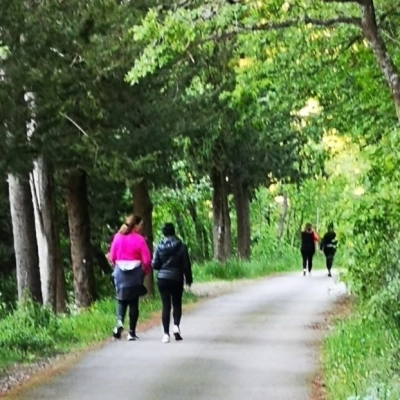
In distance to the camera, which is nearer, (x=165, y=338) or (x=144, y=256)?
(x=165, y=338)

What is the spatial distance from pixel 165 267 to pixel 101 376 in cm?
327

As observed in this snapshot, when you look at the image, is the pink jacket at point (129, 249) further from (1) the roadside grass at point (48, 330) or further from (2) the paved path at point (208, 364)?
(1) the roadside grass at point (48, 330)

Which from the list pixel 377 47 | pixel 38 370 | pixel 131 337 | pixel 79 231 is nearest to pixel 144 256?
pixel 131 337

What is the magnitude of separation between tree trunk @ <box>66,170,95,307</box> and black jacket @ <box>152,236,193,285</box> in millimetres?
6332

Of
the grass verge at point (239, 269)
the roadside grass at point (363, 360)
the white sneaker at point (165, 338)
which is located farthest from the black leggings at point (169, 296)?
the grass verge at point (239, 269)

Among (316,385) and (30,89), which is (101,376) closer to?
(316,385)

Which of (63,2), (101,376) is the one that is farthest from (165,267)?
(63,2)

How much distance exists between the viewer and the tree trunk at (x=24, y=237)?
17984mm

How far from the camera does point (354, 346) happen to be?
11.5 metres

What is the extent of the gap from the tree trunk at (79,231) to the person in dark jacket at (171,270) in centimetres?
631

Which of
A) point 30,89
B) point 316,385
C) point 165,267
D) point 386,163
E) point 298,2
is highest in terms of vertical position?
point 298,2

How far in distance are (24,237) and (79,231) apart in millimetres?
2055

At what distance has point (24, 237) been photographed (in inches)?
708

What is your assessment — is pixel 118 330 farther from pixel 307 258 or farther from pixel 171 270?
pixel 307 258
